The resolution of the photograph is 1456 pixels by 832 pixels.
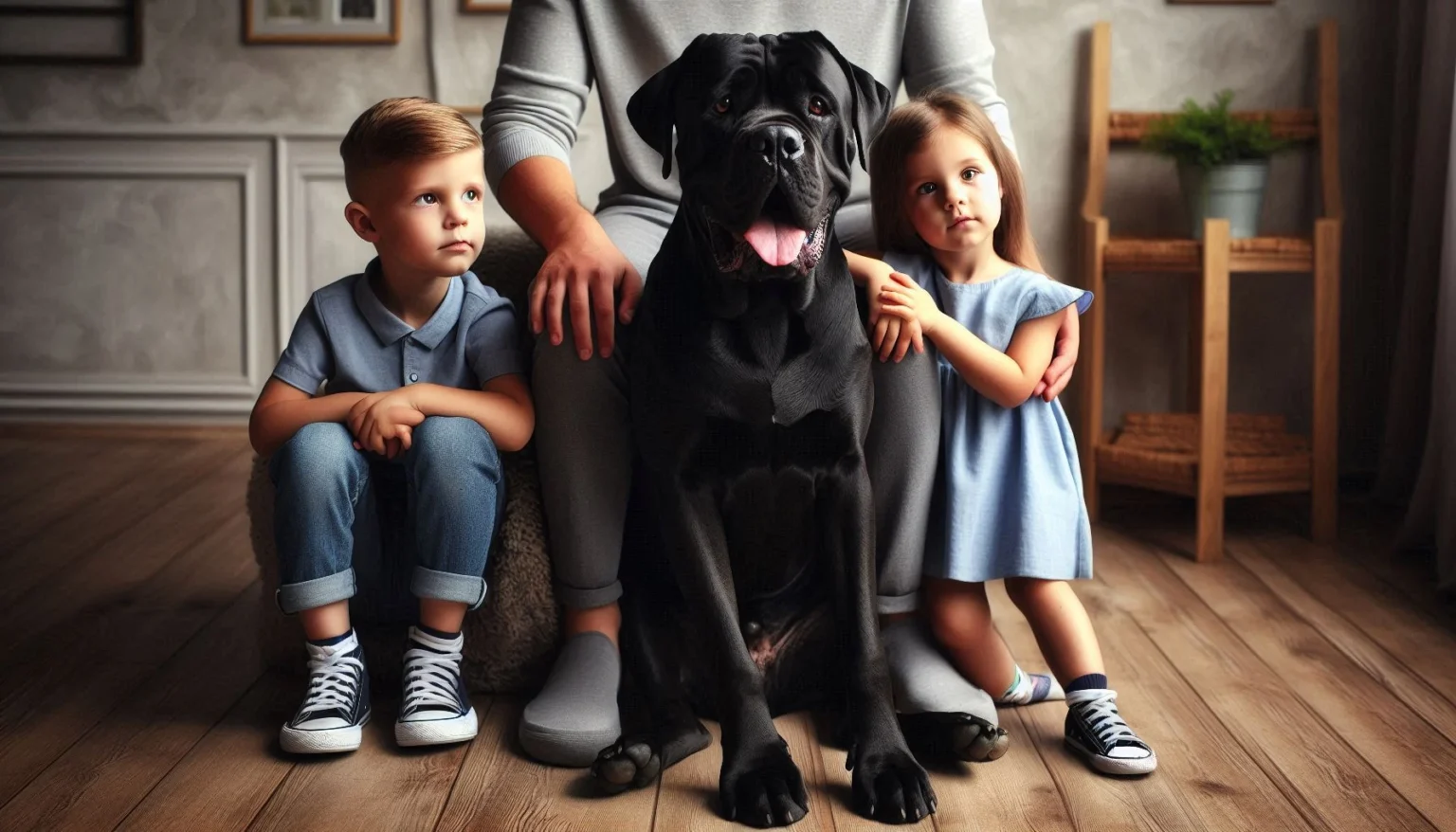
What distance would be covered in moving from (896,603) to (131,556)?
151 cm

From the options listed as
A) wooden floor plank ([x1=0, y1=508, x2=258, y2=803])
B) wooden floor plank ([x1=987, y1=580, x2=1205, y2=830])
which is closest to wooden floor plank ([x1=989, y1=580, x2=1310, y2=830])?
wooden floor plank ([x1=987, y1=580, x2=1205, y2=830])

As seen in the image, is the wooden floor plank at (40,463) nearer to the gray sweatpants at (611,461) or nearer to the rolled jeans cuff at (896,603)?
the gray sweatpants at (611,461)

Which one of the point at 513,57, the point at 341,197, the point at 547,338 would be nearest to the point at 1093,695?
the point at 547,338

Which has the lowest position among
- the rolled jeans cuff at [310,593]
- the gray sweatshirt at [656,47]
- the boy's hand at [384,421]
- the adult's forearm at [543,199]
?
the rolled jeans cuff at [310,593]

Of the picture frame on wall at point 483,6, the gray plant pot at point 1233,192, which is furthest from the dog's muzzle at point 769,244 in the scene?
the picture frame on wall at point 483,6

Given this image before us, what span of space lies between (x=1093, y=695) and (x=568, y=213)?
33.9 inches

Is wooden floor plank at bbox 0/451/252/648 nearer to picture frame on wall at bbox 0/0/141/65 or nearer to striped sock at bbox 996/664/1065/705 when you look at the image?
picture frame on wall at bbox 0/0/141/65

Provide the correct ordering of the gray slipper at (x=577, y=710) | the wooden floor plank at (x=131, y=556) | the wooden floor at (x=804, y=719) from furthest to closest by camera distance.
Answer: the wooden floor plank at (x=131, y=556), the gray slipper at (x=577, y=710), the wooden floor at (x=804, y=719)

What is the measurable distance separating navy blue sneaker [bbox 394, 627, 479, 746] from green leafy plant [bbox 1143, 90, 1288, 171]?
6.33 ft

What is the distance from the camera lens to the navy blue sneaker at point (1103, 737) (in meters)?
1.49

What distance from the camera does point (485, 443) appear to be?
1585 millimetres

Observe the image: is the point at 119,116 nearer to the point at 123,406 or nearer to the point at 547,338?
the point at 123,406

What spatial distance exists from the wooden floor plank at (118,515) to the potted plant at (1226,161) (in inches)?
85.1

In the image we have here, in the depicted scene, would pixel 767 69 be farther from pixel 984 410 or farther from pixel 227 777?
pixel 227 777
